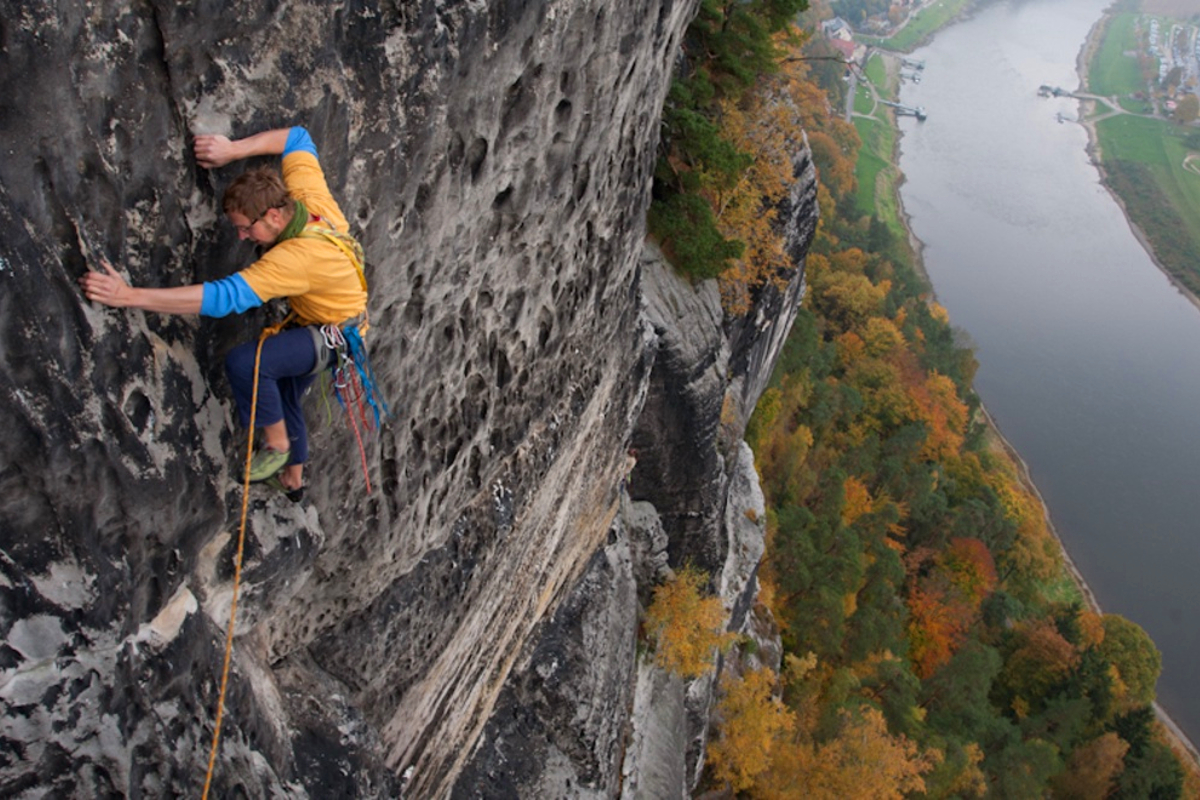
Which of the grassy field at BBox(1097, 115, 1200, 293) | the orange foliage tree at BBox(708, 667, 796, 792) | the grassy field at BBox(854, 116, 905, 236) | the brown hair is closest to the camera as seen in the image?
the brown hair

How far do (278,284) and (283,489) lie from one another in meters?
1.65

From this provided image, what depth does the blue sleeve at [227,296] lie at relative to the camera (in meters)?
3.60

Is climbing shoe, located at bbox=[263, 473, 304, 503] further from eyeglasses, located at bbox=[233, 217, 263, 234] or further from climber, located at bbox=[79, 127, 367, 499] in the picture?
eyeglasses, located at bbox=[233, 217, 263, 234]

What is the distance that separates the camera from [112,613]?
12.7ft

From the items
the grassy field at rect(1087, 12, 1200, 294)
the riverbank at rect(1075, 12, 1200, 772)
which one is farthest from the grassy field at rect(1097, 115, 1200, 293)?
the riverbank at rect(1075, 12, 1200, 772)

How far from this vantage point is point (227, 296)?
3.65 metres

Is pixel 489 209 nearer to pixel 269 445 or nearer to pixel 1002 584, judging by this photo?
pixel 269 445

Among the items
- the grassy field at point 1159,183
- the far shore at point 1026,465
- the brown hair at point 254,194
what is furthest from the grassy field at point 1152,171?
the brown hair at point 254,194

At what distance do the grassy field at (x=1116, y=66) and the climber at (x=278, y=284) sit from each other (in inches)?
3622

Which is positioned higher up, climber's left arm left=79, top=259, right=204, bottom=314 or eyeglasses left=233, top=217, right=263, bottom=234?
eyeglasses left=233, top=217, right=263, bottom=234

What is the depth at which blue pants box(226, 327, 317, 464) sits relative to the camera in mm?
4176

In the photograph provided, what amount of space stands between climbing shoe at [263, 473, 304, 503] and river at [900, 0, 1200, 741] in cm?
3453

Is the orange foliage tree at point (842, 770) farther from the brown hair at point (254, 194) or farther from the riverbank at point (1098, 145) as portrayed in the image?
the riverbank at point (1098, 145)

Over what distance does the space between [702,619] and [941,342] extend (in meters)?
27.2
